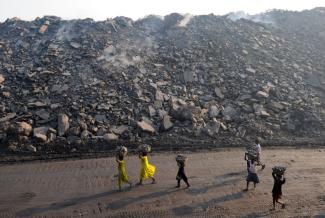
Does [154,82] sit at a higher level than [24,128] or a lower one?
higher

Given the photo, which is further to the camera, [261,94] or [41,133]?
[261,94]

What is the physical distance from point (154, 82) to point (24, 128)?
6.14 metres

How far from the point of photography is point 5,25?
879 inches

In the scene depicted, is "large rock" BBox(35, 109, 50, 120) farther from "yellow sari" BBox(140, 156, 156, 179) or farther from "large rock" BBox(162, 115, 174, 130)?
"yellow sari" BBox(140, 156, 156, 179)

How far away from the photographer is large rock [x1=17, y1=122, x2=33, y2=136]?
13.9 meters

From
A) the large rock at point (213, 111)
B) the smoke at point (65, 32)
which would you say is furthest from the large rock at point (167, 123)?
the smoke at point (65, 32)

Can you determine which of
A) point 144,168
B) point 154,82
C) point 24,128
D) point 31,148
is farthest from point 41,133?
point 154,82

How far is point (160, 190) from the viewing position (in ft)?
35.7

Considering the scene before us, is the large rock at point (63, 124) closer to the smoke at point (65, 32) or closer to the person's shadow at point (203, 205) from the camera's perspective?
the person's shadow at point (203, 205)

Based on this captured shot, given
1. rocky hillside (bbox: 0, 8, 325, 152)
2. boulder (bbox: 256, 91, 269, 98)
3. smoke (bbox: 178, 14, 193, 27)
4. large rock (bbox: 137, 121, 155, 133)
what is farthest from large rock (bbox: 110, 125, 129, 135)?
smoke (bbox: 178, 14, 193, 27)

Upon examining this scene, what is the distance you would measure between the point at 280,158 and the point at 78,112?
7639 mm

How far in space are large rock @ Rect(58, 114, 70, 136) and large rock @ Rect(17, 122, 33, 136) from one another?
3.40 feet

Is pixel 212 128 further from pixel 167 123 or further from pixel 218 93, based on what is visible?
pixel 218 93

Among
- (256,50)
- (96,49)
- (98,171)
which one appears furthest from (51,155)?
(256,50)
